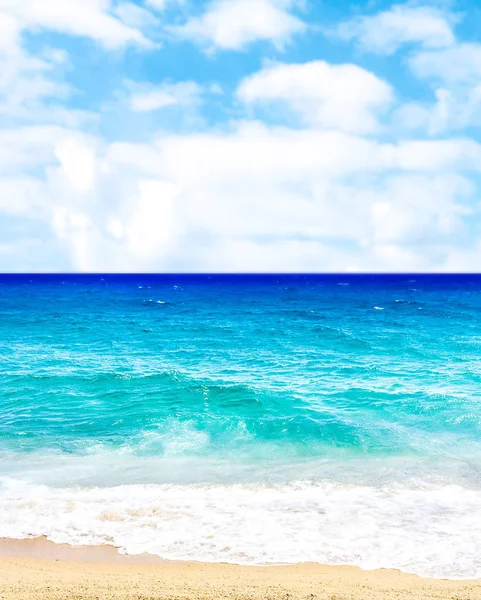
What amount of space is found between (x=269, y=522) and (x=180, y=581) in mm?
3422

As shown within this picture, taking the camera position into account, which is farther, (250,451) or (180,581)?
(250,451)

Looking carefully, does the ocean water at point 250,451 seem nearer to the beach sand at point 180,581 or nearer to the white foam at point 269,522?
the white foam at point 269,522

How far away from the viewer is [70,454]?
16641 mm

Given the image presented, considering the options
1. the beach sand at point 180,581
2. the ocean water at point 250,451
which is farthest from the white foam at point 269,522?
the beach sand at point 180,581

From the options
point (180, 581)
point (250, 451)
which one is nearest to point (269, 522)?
point (180, 581)

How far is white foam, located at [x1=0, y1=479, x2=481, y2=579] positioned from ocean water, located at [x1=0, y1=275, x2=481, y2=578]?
0.05 m

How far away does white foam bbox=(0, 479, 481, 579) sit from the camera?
416 inches

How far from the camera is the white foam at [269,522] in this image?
10.6 metres

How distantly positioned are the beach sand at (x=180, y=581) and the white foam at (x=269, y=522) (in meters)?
0.43

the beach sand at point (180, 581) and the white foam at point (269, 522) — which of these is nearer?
the beach sand at point (180, 581)

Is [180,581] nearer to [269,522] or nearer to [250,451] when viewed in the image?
[269,522]

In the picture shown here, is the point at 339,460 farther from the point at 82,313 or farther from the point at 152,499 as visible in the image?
the point at 82,313

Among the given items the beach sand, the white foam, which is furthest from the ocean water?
the beach sand

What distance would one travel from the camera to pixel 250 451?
17203mm
